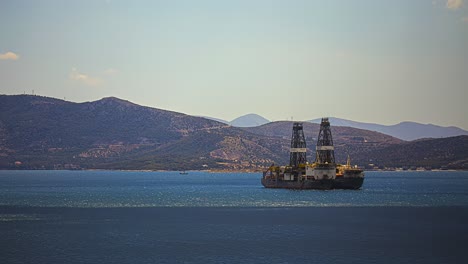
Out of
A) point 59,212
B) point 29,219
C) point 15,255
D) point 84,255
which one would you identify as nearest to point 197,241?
point 84,255

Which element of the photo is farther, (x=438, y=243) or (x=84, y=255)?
(x=438, y=243)

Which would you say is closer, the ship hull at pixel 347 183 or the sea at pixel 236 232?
the sea at pixel 236 232

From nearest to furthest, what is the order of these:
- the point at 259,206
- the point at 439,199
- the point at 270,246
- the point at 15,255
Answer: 1. the point at 15,255
2. the point at 270,246
3. the point at 259,206
4. the point at 439,199

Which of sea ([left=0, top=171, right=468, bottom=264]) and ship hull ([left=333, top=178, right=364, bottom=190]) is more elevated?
ship hull ([left=333, top=178, right=364, bottom=190])

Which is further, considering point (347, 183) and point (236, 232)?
point (347, 183)

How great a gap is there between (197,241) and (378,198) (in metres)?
91.7

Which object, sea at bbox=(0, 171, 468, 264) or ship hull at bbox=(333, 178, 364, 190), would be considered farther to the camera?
ship hull at bbox=(333, 178, 364, 190)

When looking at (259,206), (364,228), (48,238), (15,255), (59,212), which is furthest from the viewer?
(259,206)

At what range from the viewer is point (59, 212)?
5246 inches

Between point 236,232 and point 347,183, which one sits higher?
point 347,183

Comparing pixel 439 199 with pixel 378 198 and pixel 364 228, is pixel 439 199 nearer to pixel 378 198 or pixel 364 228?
pixel 378 198

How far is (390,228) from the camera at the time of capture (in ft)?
341

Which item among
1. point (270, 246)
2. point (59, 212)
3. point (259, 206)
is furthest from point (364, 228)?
point (59, 212)

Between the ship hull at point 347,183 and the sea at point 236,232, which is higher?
the ship hull at point 347,183
